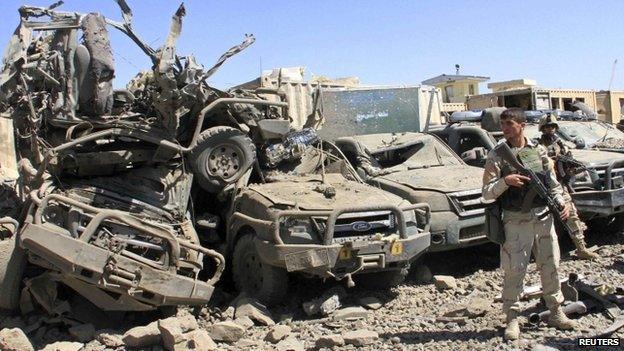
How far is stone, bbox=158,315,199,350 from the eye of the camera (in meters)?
4.86

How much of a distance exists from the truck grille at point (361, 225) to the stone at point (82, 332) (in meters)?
2.16

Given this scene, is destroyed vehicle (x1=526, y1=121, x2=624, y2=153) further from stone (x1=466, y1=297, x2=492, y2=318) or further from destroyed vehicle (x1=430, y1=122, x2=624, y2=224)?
stone (x1=466, y1=297, x2=492, y2=318)

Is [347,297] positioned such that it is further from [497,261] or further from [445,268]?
[497,261]

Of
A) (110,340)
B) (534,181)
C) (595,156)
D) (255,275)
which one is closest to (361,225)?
(255,275)

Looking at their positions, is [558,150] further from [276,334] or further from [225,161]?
[276,334]

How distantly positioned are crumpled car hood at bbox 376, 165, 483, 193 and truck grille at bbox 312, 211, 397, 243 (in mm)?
1174

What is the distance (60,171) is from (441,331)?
374cm

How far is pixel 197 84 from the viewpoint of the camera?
605cm

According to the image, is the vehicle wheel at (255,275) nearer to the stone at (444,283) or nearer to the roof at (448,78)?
the stone at (444,283)

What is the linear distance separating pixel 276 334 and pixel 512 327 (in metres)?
1.85

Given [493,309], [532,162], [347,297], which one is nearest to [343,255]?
[347,297]

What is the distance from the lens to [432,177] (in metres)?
7.41

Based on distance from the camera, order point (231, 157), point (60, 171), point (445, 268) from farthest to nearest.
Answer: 1. point (445, 268)
2. point (231, 157)
3. point (60, 171)

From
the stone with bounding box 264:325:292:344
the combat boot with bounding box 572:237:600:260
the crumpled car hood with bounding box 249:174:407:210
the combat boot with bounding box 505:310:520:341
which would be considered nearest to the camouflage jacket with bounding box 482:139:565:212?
the combat boot with bounding box 505:310:520:341
